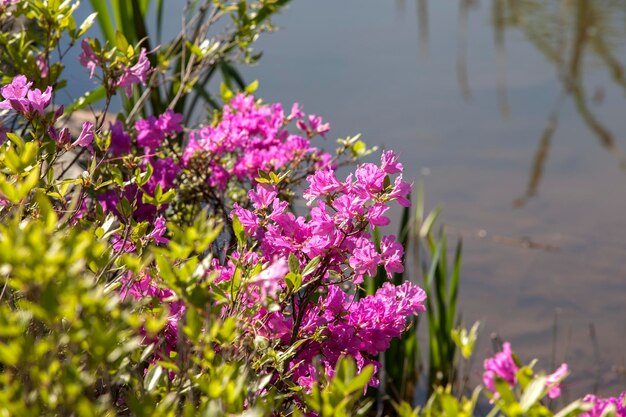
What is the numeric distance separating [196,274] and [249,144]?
A: 53.3 inches

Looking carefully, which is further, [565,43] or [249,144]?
[565,43]

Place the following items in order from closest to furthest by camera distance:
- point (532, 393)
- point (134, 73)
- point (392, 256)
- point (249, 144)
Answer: point (532, 393) → point (392, 256) → point (134, 73) → point (249, 144)

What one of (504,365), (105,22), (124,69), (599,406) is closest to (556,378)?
(504,365)

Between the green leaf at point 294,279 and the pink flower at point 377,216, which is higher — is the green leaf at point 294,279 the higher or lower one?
the lower one

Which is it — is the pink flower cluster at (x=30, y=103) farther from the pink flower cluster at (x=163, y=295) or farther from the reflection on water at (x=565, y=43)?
the reflection on water at (x=565, y=43)

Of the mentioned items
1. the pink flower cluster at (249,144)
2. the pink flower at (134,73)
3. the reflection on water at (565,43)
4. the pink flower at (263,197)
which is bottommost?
the reflection on water at (565,43)

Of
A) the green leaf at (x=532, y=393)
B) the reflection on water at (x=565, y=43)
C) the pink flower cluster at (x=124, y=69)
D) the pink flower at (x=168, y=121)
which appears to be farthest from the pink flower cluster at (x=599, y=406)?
the reflection on water at (x=565, y=43)

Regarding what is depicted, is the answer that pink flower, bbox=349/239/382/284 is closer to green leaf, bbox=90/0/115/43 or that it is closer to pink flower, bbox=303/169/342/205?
pink flower, bbox=303/169/342/205

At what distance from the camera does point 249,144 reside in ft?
7.73

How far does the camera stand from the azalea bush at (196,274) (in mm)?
917

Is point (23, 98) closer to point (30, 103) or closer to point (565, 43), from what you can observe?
point (30, 103)

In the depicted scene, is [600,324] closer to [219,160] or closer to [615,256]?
[615,256]

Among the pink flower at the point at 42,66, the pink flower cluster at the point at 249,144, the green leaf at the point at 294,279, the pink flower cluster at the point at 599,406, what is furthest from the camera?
the pink flower cluster at the point at 249,144

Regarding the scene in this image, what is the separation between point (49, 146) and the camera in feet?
5.49
